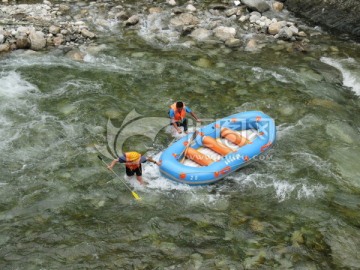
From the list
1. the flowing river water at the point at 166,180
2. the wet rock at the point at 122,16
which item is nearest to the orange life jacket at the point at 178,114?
the flowing river water at the point at 166,180

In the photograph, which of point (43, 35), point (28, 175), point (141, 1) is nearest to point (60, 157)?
point (28, 175)

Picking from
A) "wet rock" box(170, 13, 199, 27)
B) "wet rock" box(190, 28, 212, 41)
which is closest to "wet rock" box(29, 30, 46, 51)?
"wet rock" box(170, 13, 199, 27)

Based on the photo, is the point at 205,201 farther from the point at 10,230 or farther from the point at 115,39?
the point at 115,39

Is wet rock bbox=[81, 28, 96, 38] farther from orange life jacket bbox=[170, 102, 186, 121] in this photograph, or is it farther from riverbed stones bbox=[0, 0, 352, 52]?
orange life jacket bbox=[170, 102, 186, 121]

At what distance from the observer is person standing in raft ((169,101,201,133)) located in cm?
923

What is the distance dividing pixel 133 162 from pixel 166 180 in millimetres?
872

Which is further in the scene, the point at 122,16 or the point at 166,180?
the point at 122,16

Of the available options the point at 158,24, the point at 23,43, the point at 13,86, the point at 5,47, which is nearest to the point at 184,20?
the point at 158,24

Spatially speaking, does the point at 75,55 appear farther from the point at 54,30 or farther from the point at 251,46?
the point at 251,46

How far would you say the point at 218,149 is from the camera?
8.82 meters

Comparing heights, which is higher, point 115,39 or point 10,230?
point 115,39

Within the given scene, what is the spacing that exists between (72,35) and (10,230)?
8491 millimetres

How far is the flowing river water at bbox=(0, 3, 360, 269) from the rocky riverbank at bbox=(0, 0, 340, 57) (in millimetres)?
565

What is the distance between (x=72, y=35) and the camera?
13.8m
